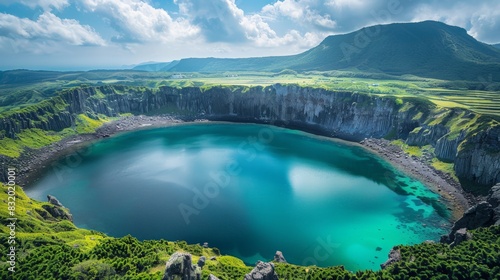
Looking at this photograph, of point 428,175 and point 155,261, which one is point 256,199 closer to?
point 155,261

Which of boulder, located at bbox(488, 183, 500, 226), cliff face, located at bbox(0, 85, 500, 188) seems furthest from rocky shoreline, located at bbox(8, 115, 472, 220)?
boulder, located at bbox(488, 183, 500, 226)

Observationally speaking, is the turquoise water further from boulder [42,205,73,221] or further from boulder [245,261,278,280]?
boulder [245,261,278,280]

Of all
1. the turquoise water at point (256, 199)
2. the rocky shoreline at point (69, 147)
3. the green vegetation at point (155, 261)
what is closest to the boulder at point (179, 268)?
the green vegetation at point (155, 261)

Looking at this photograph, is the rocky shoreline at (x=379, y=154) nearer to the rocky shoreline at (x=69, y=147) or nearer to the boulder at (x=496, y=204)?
the rocky shoreline at (x=69, y=147)

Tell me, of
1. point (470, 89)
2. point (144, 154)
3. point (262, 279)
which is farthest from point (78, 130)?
point (470, 89)

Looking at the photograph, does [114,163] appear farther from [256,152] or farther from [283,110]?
[283,110]
